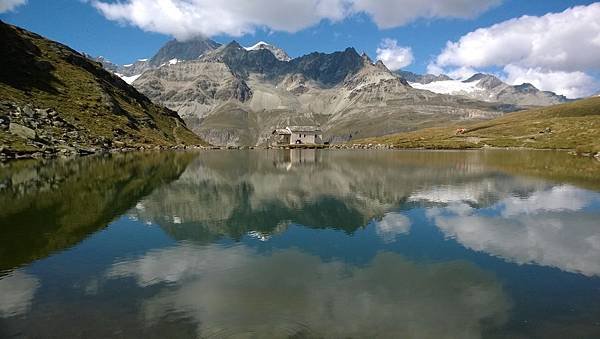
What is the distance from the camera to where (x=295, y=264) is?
2702cm

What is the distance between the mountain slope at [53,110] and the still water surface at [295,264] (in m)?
60.5

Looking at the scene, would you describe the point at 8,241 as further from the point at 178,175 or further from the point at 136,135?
the point at 136,135

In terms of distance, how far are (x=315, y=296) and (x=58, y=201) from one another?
119ft

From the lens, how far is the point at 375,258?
28422mm

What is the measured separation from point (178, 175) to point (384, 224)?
47.5m

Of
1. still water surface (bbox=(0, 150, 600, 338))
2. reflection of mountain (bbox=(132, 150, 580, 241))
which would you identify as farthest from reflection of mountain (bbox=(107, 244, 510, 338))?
reflection of mountain (bbox=(132, 150, 580, 241))

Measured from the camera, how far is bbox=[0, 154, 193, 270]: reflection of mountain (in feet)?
99.8

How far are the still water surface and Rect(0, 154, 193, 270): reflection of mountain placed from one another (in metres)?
0.26

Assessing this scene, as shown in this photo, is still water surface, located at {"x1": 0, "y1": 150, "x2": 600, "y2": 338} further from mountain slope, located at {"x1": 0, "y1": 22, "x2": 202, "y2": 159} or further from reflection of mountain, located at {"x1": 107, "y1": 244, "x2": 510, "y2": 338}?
mountain slope, located at {"x1": 0, "y1": 22, "x2": 202, "y2": 159}

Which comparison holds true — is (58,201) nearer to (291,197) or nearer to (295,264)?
(291,197)

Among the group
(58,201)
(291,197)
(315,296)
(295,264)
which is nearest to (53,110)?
(58,201)

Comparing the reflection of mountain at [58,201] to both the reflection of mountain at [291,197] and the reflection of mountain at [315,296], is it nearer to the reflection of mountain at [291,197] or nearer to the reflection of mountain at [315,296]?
the reflection of mountain at [291,197]

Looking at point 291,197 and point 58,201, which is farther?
point 291,197

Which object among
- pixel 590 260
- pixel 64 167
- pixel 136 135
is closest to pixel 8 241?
pixel 590 260
